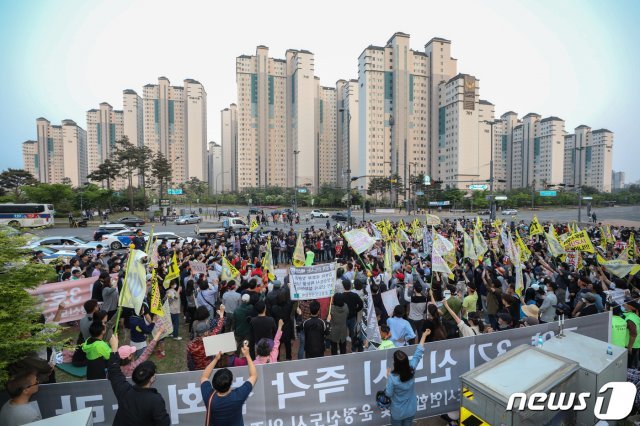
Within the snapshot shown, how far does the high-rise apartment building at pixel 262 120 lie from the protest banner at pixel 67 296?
11214cm

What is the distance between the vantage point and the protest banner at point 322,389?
159 inches

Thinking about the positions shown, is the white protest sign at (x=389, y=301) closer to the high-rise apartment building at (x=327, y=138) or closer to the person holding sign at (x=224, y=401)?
the person holding sign at (x=224, y=401)

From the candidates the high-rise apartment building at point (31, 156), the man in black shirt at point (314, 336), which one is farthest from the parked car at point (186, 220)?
the high-rise apartment building at point (31, 156)

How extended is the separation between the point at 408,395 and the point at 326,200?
77.2 meters

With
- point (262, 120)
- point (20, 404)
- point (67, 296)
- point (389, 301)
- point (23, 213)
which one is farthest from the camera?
point (262, 120)

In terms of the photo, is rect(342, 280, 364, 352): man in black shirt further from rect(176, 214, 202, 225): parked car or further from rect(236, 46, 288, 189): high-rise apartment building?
rect(236, 46, 288, 189): high-rise apartment building

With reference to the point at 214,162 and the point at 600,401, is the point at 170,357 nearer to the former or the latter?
the point at 600,401

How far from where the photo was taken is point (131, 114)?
119 m

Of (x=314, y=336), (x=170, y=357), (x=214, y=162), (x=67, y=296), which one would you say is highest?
(x=214, y=162)

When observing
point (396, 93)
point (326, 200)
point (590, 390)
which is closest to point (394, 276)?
point (590, 390)

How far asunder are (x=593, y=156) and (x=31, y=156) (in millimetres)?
221028

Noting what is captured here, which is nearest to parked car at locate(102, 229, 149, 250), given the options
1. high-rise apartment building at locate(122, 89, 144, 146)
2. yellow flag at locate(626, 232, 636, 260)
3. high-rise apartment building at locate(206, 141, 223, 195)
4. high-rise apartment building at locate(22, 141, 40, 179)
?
yellow flag at locate(626, 232, 636, 260)

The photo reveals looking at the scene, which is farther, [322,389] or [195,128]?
[195,128]

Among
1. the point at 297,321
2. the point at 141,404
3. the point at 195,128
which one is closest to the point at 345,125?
the point at 195,128
